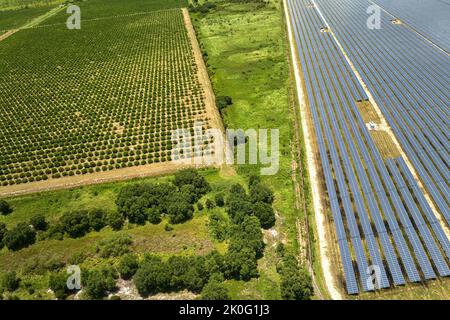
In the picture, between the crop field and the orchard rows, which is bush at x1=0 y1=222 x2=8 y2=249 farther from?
the orchard rows

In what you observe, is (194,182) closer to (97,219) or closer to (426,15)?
(97,219)

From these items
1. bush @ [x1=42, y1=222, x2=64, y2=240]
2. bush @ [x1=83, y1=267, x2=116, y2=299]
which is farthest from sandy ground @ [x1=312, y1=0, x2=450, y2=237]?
bush @ [x1=42, y1=222, x2=64, y2=240]

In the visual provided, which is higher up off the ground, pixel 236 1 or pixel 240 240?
pixel 236 1

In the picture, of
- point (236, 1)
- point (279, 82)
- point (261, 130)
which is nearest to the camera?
point (261, 130)

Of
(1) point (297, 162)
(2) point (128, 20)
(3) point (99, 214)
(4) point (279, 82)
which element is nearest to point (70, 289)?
(3) point (99, 214)

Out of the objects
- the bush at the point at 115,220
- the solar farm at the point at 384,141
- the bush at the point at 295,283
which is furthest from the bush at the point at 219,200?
the solar farm at the point at 384,141

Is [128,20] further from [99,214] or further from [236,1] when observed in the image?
[99,214]
